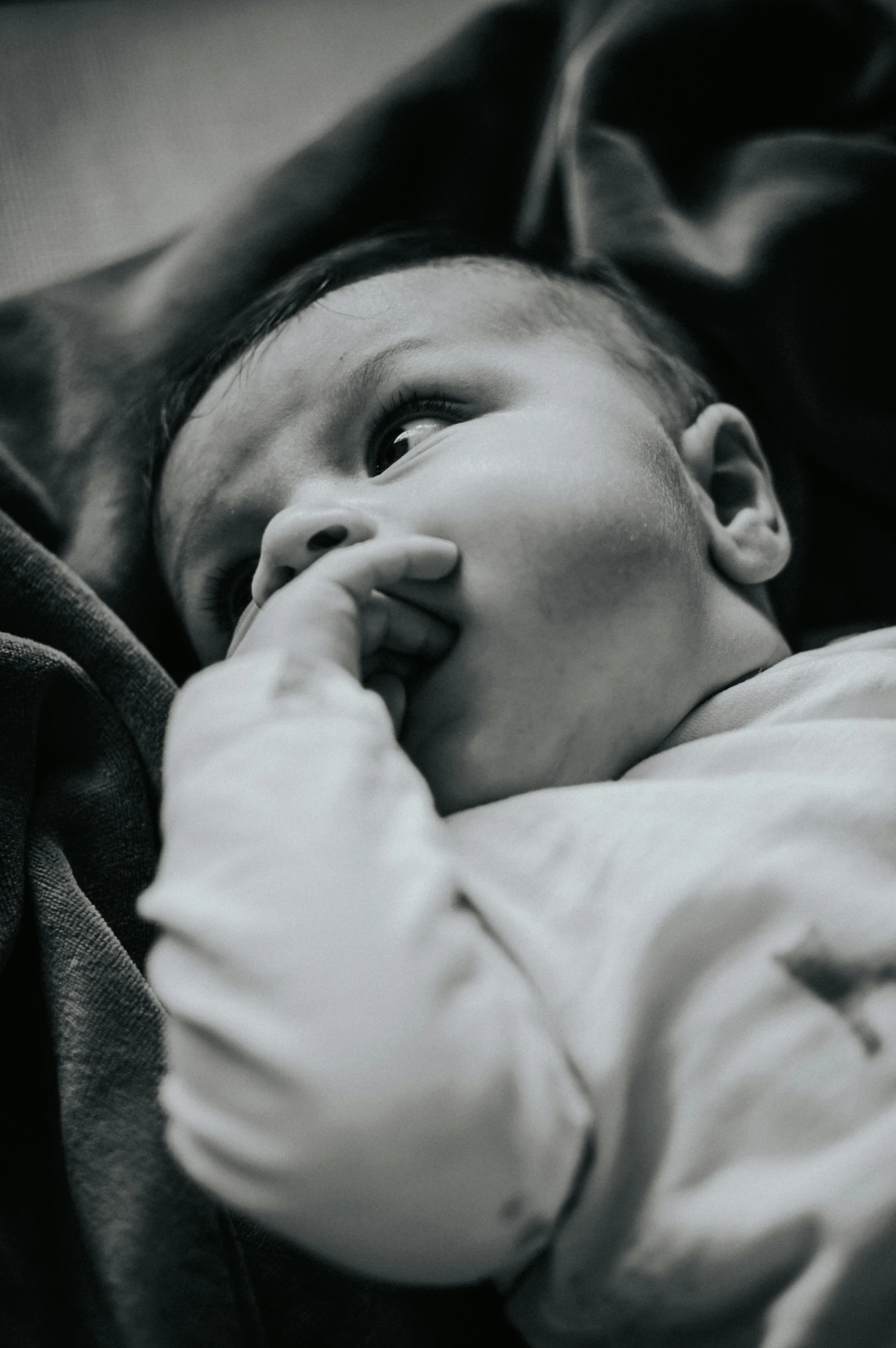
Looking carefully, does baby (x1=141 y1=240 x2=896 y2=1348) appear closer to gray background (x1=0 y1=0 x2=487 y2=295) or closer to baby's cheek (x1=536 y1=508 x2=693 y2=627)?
baby's cheek (x1=536 y1=508 x2=693 y2=627)

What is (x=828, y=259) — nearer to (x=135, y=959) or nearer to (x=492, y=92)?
(x=492, y=92)

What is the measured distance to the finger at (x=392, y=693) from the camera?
554mm

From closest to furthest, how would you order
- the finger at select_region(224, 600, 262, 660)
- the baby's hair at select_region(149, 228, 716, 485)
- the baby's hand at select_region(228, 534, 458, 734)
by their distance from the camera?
the baby's hand at select_region(228, 534, 458, 734)
the finger at select_region(224, 600, 262, 660)
the baby's hair at select_region(149, 228, 716, 485)

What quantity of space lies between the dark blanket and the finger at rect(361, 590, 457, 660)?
0.19 metres

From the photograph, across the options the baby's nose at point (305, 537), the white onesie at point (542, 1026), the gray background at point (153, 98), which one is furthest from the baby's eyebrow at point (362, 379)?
the gray background at point (153, 98)

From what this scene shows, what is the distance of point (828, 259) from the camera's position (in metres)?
0.87

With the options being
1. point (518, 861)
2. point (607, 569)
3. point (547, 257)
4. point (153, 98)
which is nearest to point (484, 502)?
point (607, 569)

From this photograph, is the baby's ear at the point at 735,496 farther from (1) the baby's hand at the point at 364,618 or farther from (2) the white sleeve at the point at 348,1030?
(2) the white sleeve at the point at 348,1030

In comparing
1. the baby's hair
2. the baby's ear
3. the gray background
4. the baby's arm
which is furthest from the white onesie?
the gray background

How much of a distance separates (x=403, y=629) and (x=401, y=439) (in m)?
0.14

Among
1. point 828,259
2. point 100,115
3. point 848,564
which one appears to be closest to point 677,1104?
point 848,564

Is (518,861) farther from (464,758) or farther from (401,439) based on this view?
(401,439)

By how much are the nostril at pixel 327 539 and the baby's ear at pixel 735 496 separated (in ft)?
0.77

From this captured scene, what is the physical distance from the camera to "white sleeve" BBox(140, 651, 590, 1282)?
1.22 feet
